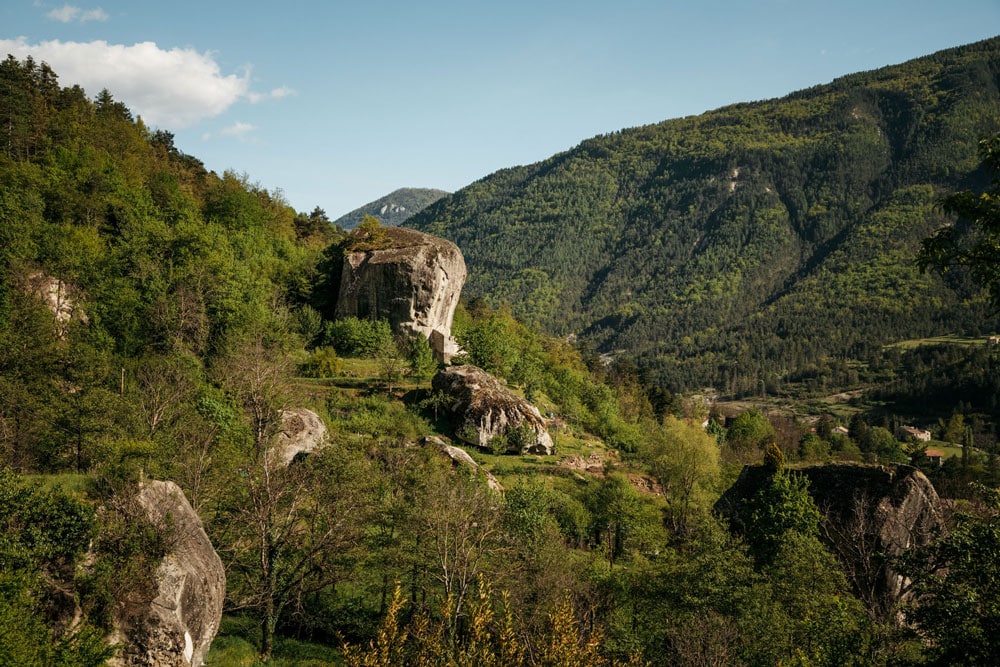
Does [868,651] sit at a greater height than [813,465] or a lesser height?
greater

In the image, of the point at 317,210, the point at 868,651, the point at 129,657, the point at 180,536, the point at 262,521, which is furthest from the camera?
the point at 317,210

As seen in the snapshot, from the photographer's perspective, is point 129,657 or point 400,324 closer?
point 129,657

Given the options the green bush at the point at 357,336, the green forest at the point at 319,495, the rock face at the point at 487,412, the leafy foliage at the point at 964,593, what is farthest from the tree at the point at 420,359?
the leafy foliage at the point at 964,593

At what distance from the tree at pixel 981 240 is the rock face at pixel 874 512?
28106 millimetres

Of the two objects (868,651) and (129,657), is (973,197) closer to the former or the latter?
(868,651)

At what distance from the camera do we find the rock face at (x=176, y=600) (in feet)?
51.5

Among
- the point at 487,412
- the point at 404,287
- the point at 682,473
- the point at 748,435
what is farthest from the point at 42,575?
the point at 748,435

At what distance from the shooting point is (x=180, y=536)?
57.5 feet

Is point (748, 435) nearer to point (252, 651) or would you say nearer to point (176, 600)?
point (252, 651)

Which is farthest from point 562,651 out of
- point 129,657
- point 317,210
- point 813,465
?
point 317,210

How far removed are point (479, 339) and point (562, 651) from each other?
53.8 metres

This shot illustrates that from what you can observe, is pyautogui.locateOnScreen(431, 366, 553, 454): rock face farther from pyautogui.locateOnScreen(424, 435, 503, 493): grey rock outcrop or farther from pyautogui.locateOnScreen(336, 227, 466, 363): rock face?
pyautogui.locateOnScreen(336, 227, 466, 363): rock face

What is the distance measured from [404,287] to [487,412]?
1930 centimetres

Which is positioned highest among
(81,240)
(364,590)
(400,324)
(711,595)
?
(81,240)
